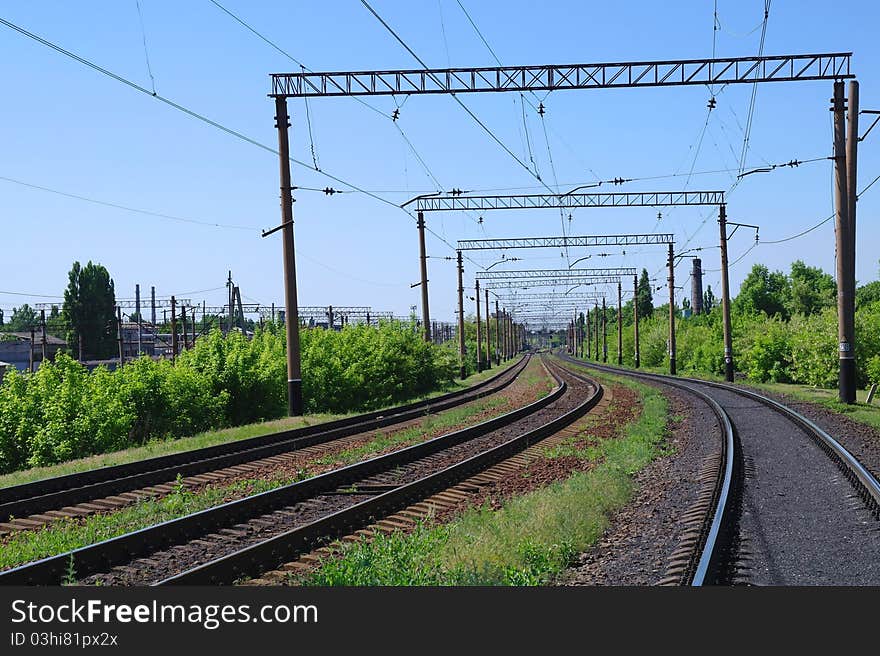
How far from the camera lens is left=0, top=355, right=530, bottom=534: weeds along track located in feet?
40.6

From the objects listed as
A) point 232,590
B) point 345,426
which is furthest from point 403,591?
point 345,426

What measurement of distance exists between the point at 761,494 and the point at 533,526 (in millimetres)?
4337

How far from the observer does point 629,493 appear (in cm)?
1345

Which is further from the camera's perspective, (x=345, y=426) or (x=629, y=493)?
(x=345, y=426)

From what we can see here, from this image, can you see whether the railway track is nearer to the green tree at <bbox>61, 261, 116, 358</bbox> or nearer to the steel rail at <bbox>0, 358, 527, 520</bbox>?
the steel rail at <bbox>0, 358, 527, 520</bbox>

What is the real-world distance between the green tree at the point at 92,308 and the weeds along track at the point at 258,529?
73.0 meters

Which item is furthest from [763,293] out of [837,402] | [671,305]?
[837,402]

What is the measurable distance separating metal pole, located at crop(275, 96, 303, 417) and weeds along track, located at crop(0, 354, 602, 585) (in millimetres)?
9048

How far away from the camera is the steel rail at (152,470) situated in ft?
42.2

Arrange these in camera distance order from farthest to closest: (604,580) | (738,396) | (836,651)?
(738,396) < (604,580) < (836,651)

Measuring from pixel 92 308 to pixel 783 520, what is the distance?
83.5 meters

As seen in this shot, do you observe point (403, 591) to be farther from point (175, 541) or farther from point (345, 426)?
point (345, 426)

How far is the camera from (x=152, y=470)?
16.3 meters

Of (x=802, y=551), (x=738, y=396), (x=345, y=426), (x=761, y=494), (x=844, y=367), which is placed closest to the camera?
(x=802, y=551)
